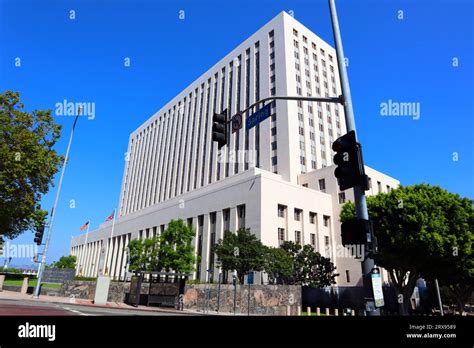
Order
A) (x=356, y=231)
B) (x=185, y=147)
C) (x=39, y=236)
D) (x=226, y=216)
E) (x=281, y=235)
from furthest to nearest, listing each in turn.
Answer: (x=185, y=147) → (x=226, y=216) → (x=281, y=235) → (x=39, y=236) → (x=356, y=231)

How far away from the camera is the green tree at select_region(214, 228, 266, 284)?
3122 cm

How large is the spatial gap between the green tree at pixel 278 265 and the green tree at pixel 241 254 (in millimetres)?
638

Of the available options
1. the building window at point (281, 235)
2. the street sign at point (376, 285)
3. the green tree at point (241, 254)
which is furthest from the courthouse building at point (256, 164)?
the street sign at point (376, 285)

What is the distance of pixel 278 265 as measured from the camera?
1256 inches

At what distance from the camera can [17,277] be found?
2261 inches

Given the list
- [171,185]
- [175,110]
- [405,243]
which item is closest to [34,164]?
[405,243]

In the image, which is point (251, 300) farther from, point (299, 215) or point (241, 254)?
point (299, 215)

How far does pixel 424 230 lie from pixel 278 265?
13934 millimetres

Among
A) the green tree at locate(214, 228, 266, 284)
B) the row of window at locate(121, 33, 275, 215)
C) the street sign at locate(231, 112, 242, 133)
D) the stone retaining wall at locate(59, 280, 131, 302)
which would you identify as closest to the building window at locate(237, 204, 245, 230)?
the green tree at locate(214, 228, 266, 284)

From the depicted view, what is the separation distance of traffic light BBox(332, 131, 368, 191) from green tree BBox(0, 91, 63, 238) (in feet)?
80.8
